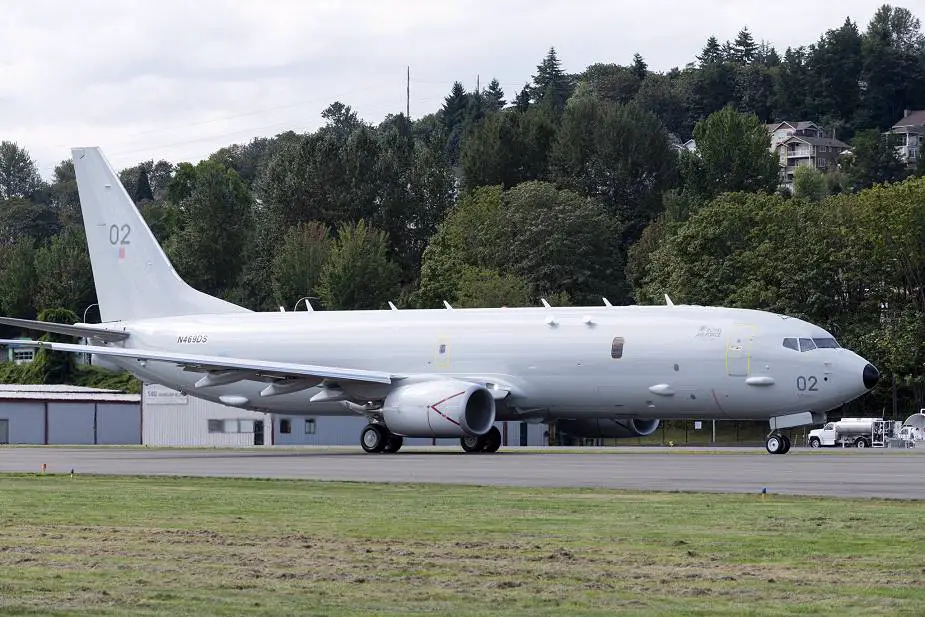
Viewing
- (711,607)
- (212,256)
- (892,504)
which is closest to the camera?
(711,607)

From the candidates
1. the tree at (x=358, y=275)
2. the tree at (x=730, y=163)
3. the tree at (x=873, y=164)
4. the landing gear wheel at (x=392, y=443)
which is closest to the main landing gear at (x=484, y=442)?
the landing gear wheel at (x=392, y=443)

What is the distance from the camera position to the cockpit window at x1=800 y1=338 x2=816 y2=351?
137ft

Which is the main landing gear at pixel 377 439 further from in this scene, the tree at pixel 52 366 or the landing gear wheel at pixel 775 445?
the tree at pixel 52 366

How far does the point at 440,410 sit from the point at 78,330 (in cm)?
1254

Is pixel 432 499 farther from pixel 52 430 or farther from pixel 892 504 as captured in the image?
pixel 52 430

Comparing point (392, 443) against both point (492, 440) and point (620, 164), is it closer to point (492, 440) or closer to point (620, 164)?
point (492, 440)

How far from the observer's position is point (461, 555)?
52.6ft

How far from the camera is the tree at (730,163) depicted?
127 metres

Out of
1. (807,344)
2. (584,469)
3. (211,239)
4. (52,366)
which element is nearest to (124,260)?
(807,344)

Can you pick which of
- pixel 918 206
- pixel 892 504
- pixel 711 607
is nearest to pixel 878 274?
pixel 918 206

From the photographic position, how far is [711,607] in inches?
500

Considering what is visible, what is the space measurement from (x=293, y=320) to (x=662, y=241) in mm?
57641

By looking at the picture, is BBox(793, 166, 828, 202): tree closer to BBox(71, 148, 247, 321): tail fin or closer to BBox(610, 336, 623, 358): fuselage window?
BBox(71, 148, 247, 321): tail fin

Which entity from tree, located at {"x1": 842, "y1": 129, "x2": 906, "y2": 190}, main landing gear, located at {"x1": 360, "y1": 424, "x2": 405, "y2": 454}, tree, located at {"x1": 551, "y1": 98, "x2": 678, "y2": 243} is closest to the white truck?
main landing gear, located at {"x1": 360, "y1": 424, "x2": 405, "y2": 454}
